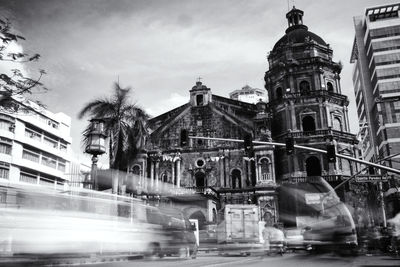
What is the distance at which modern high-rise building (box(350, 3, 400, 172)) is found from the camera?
4819 centimetres

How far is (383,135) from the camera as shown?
1909 inches

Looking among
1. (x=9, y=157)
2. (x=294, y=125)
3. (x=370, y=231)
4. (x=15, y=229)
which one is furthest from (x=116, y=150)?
(x=9, y=157)

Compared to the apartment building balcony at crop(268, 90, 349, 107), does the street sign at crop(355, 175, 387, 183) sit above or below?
below

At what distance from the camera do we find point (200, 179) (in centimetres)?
3594

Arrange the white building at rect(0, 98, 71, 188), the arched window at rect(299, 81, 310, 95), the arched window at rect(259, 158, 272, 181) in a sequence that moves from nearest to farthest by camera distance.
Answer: the arched window at rect(259, 158, 272, 181), the arched window at rect(299, 81, 310, 95), the white building at rect(0, 98, 71, 188)

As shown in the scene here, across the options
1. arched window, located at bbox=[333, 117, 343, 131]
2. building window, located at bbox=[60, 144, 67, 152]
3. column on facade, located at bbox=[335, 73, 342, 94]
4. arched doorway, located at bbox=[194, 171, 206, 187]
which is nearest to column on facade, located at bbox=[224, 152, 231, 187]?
arched doorway, located at bbox=[194, 171, 206, 187]

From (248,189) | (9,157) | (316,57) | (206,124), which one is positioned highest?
(316,57)

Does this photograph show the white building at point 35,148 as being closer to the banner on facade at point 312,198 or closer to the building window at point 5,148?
the building window at point 5,148

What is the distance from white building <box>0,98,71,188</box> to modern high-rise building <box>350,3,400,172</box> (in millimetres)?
36992

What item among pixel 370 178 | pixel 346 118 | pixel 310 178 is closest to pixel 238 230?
pixel 370 178

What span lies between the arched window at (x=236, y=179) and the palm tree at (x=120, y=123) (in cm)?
1592

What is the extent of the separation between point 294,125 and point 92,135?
24329mm

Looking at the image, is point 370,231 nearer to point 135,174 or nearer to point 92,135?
point 92,135

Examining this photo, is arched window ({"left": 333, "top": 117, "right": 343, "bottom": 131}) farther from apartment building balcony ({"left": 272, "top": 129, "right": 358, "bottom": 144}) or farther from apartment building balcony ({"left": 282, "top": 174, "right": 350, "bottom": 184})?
apartment building balcony ({"left": 282, "top": 174, "right": 350, "bottom": 184})
